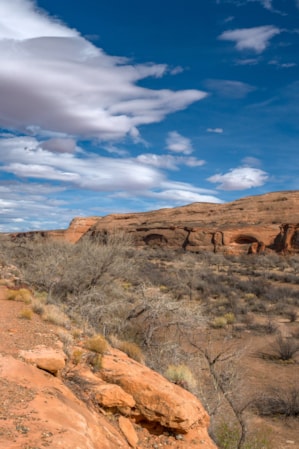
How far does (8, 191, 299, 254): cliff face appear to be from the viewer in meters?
43.5

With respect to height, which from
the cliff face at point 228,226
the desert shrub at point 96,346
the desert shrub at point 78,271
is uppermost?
the cliff face at point 228,226

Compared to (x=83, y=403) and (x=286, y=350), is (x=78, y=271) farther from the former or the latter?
(x=83, y=403)

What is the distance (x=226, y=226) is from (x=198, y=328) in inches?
1493

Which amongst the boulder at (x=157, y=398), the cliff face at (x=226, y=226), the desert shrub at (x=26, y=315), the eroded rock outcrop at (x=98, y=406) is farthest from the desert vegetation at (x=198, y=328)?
the cliff face at (x=226, y=226)

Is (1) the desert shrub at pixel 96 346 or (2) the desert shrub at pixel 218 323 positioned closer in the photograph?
(1) the desert shrub at pixel 96 346

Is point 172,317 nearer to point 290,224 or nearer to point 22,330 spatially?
point 22,330

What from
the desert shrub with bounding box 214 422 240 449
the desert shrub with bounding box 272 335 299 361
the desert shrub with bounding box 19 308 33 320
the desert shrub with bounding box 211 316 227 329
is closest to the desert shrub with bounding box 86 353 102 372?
the desert shrub with bounding box 214 422 240 449

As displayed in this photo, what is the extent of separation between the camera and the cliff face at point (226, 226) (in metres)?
43.5

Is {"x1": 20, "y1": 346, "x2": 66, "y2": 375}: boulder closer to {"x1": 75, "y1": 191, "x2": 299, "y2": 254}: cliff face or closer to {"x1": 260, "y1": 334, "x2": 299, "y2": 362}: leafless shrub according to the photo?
{"x1": 260, "y1": 334, "x2": 299, "y2": 362}: leafless shrub

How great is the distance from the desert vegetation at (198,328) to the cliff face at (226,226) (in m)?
20.9

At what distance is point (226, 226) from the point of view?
4803 cm

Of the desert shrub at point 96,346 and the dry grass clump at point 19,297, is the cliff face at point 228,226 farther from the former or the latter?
the desert shrub at point 96,346

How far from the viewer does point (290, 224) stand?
4122 cm

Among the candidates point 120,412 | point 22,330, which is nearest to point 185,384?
point 120,412
